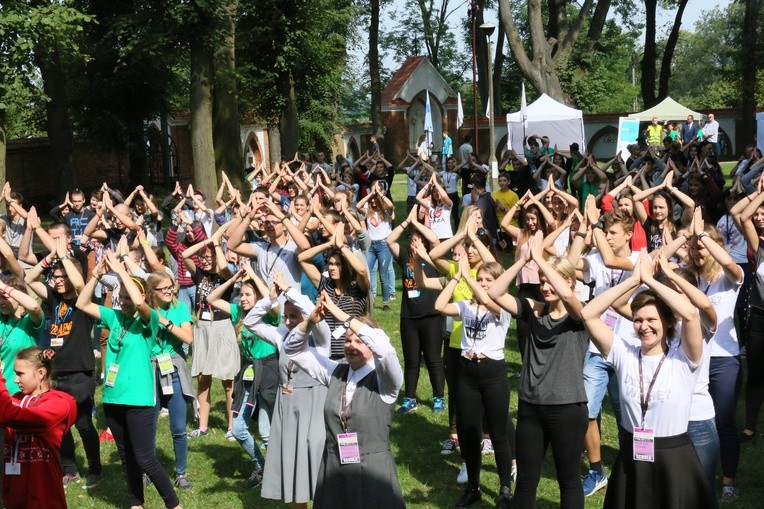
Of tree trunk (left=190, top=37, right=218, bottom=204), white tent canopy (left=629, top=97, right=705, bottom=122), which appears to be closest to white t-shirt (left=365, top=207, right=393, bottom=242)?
tree trunk (left=190, top=37, right=218, bottom=204)

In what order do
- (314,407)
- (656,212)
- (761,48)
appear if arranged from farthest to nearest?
(761,48) → (656,212) → (314,407)

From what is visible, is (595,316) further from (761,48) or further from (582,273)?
(761,48)

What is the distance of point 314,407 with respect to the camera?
6.31m

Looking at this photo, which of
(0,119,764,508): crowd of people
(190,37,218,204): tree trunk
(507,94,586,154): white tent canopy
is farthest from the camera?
(507,94,586,154): white tent canopy

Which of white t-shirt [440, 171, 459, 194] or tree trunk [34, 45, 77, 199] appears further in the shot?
tree trunk [34, 45, 77, 199]

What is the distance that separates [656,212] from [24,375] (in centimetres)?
563

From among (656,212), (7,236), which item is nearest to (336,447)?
(656,212)

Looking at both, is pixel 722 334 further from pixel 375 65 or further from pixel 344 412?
pixel 375 65

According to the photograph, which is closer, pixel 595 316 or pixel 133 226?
pixel 595 316

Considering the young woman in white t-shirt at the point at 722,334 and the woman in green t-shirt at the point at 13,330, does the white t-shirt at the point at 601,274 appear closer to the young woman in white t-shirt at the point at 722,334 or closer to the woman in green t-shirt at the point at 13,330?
the young woman in white t-shirt at the point at 722,334

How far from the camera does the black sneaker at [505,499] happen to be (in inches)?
268

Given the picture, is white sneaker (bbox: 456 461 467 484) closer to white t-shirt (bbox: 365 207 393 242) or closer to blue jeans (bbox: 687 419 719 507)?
blue jeans (bbox: 687 419 719 507)

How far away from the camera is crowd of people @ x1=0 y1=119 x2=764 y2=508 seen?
512cm

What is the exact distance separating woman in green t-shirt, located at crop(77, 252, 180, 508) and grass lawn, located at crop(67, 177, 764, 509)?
0.80 metres
